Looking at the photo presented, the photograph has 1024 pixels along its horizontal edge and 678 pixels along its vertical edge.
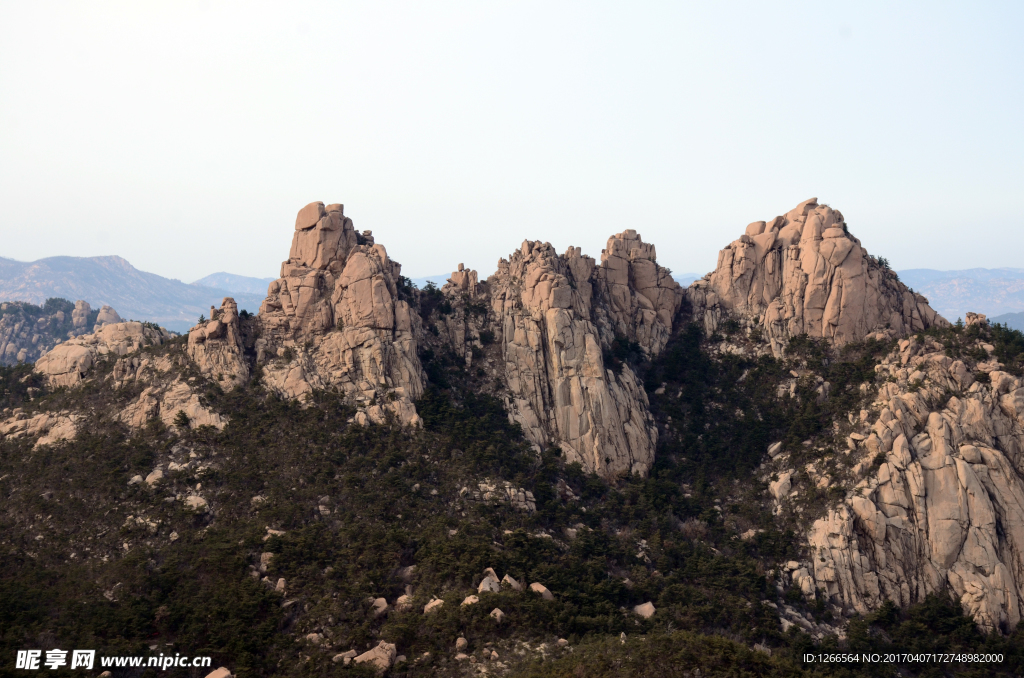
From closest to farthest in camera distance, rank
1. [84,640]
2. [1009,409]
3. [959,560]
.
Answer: [84,640] < [959,560] < [1009,409]

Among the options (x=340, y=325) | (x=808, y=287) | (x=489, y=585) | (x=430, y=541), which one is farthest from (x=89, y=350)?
(x=808, y=287)

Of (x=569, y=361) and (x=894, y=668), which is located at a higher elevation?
(x=569, y=361)

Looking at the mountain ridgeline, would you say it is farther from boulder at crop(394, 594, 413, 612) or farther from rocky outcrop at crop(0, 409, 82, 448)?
rocky outcrop at crop(0, 409, 82, 448)

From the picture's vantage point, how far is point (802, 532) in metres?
64.8

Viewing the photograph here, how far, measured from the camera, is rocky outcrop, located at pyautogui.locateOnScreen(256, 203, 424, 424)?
74.6m

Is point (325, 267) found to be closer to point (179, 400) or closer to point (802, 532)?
point (179, 400)

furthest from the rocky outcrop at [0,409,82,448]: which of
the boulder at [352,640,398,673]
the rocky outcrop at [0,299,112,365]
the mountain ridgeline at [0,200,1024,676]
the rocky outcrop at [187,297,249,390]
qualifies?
the rocky outcrop at [0,299,112,365]

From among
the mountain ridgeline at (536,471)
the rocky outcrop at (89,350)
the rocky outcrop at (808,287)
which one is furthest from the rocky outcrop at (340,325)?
the rocky outcrop at (808,287)

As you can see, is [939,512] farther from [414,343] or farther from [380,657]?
[414,343]

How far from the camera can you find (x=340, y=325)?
77125 millimetres

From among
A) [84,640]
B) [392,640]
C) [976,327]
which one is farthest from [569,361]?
[84,640]

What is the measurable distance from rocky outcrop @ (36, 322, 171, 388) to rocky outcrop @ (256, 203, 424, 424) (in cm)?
1644

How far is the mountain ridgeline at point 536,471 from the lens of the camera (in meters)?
51.9

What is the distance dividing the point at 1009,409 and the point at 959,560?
15.2 metres
